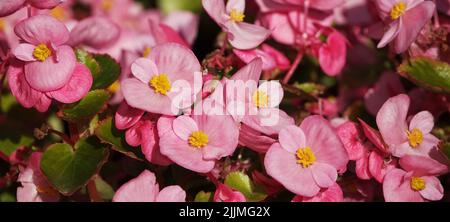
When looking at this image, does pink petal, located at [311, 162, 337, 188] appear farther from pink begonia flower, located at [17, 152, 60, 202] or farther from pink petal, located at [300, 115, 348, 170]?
pink begonia flower, located at [17, 152, 60, 202]

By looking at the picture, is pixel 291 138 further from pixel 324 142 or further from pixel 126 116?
pixel 126 116

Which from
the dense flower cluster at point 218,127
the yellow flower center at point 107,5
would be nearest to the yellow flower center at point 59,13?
the yellow flower center at point 107,5

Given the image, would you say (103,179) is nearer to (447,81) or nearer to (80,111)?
(80,111)

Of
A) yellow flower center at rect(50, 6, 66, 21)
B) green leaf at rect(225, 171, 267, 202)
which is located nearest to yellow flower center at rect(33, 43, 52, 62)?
green leaf at rect(225, 171, 267, 202)

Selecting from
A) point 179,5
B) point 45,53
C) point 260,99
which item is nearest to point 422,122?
point 260,99

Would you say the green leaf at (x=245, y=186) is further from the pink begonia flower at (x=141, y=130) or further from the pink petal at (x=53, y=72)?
→ the pink petal at (x=53, y=72)
